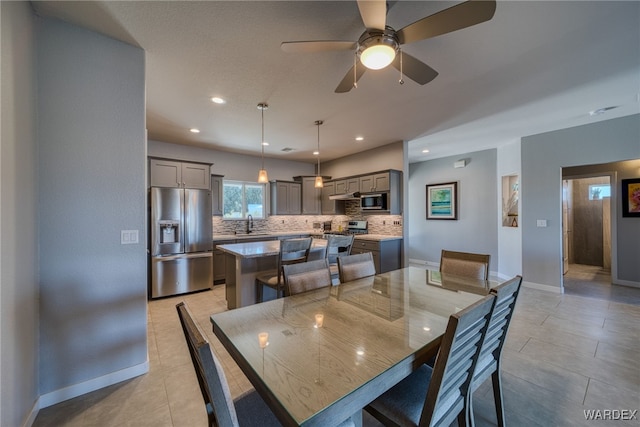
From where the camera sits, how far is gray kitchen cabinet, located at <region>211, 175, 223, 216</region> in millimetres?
5066

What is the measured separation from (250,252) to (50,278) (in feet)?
5.14

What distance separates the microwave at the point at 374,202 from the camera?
15.9 feet

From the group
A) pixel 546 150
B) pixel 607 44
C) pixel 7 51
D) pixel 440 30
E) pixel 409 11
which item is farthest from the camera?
pixel 546 150

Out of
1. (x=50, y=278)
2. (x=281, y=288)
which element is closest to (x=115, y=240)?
(x=50, y=278)

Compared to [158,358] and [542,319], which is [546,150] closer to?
[542,319]

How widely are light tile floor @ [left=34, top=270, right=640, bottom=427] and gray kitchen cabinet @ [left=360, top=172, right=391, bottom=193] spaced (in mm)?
2772

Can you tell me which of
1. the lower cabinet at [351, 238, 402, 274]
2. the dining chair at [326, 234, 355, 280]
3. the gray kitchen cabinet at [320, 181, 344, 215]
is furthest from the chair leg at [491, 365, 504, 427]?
the gray kitchen cabinet at [320, 181, 344, 215]

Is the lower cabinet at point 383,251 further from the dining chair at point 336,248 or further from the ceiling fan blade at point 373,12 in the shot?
the ceiling fan blade at point 373,12

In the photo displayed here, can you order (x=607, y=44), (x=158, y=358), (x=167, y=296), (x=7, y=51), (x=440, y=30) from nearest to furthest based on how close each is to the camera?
(x=7, y=51) → (x=440, y=30) → (x=607, y=44) → (x=158, y=358) → (x=167, y=296)

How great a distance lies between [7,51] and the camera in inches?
53.2

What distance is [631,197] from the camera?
4.30 metres

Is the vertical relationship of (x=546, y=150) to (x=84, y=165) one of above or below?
above

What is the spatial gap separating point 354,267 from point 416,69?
164cm

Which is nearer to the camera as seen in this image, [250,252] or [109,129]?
[109,129]
